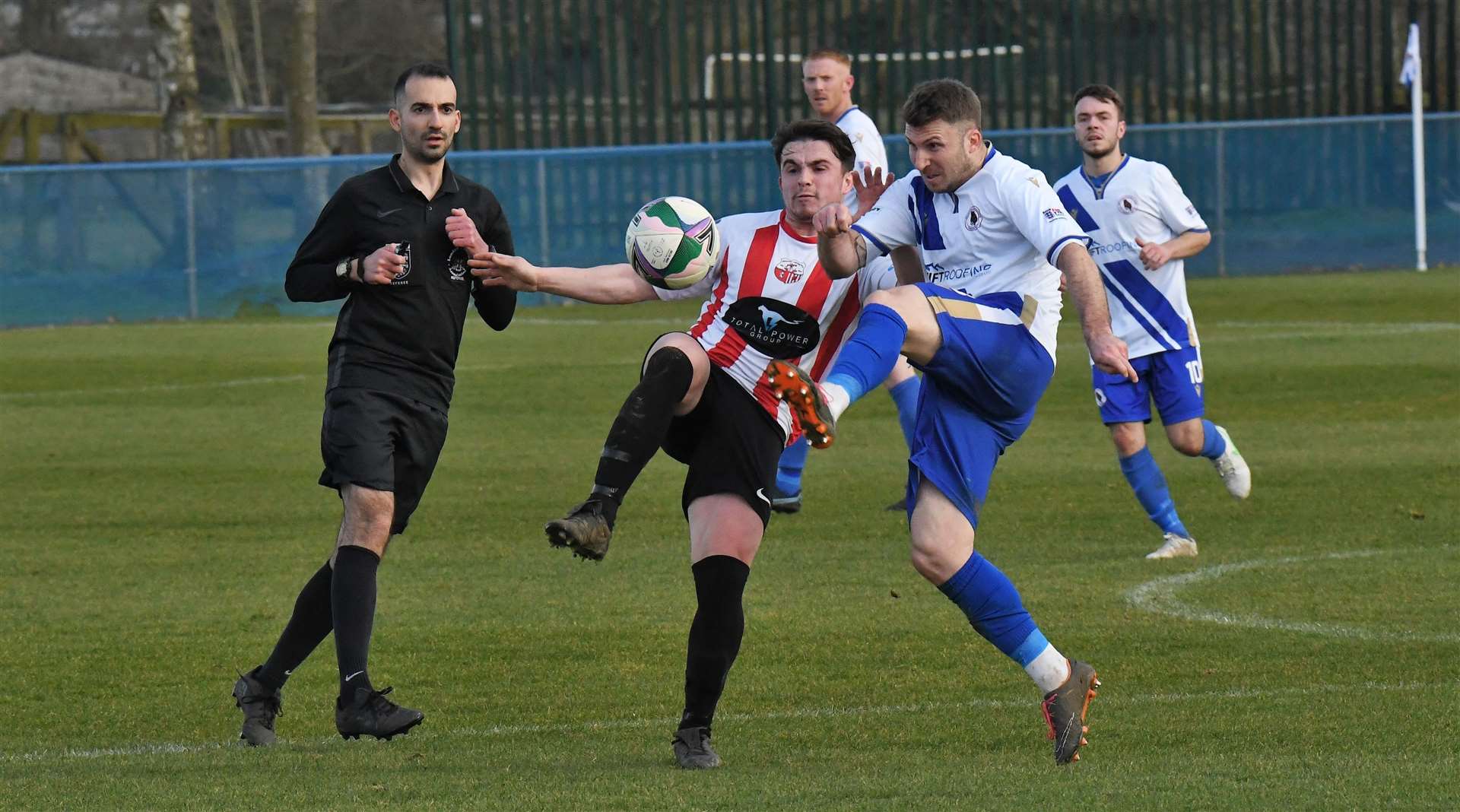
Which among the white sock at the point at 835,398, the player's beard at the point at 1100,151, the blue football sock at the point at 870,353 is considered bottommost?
the white sock at the point at 835,398

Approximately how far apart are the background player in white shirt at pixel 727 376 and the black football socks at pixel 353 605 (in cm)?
78

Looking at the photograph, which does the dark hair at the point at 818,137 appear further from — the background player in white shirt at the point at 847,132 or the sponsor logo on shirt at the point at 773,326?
the background player in white shirt at the point at 847,132

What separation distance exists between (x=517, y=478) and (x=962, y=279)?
6696 millimetres

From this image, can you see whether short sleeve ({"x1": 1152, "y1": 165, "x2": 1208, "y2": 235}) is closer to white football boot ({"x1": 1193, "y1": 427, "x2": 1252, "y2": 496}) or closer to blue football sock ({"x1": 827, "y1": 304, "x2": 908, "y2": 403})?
white football boot ({"x1": 1193, "y1": 427, "x2": 1252, "y2": 496})

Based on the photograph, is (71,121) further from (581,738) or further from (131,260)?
(581,738)

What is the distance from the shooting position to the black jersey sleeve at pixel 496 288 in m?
6.57

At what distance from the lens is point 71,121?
39969 mm

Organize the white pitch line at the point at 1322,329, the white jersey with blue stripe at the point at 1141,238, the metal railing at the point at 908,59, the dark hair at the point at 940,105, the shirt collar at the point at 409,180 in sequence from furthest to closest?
the metal railing at the point at 908,59 → the white pitch line at the point at 1322,329 → the white jersey with blue stripe at the point at 1141,238 → the shirt collar at the point at 409,180 → the dark hair at the point at 940,105

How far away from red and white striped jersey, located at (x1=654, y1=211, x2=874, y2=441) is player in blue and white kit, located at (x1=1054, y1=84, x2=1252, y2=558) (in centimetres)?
367

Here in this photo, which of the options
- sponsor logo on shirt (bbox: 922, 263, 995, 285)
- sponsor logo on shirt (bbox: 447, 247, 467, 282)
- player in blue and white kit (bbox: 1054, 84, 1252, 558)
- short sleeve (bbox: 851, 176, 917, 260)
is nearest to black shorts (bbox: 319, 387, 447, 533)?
sponsor logo on shirt (bbox: 447, 247, 467, 282)

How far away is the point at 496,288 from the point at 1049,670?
2.18 m

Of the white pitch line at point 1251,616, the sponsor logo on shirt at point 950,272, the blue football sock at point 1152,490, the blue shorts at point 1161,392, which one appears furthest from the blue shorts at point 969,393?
the blue shorts at point 1161,392

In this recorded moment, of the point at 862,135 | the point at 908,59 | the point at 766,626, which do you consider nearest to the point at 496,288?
the point at 766,626

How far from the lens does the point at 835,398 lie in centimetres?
543
